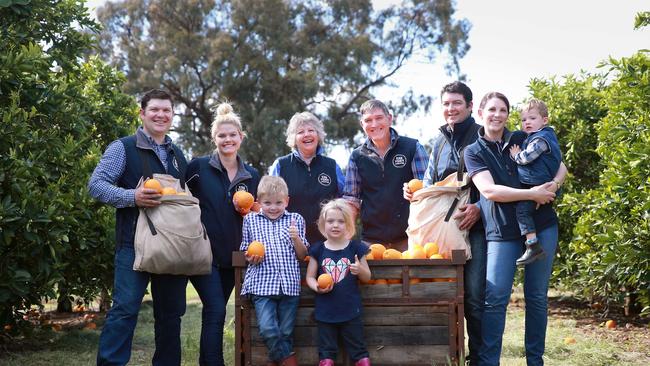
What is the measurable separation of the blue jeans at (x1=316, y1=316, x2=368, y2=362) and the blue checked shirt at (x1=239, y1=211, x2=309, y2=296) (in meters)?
0.32

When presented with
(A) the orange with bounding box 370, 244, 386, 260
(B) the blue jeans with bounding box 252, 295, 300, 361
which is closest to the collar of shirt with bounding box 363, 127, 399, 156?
(A) the orange with bounding box 370, 244, 386, 260

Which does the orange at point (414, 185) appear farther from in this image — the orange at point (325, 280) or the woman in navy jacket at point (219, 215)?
the woman in navy jacket at point (219, 215)

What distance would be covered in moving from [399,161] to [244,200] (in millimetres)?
1300

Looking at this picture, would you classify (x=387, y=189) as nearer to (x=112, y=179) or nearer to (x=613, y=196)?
(x=112, y=179)

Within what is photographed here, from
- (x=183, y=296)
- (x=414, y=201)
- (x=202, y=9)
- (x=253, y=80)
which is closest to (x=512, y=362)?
(x=414, y=201)

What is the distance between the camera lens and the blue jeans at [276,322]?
4621 millimetres

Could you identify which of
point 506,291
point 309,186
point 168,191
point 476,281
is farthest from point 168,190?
point 506,291

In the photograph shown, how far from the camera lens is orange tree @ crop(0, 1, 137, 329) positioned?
552 centimetres

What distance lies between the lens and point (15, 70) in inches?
225

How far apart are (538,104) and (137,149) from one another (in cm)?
290

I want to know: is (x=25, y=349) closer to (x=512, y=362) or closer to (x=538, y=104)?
(x=512, y=362)

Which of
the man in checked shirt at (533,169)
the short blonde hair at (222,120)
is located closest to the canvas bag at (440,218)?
the man in checked shirt at (533,169)

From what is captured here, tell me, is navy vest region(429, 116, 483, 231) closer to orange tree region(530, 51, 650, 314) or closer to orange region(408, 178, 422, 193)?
orange region(408, 178, 422, 193)

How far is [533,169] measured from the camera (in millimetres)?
4875
